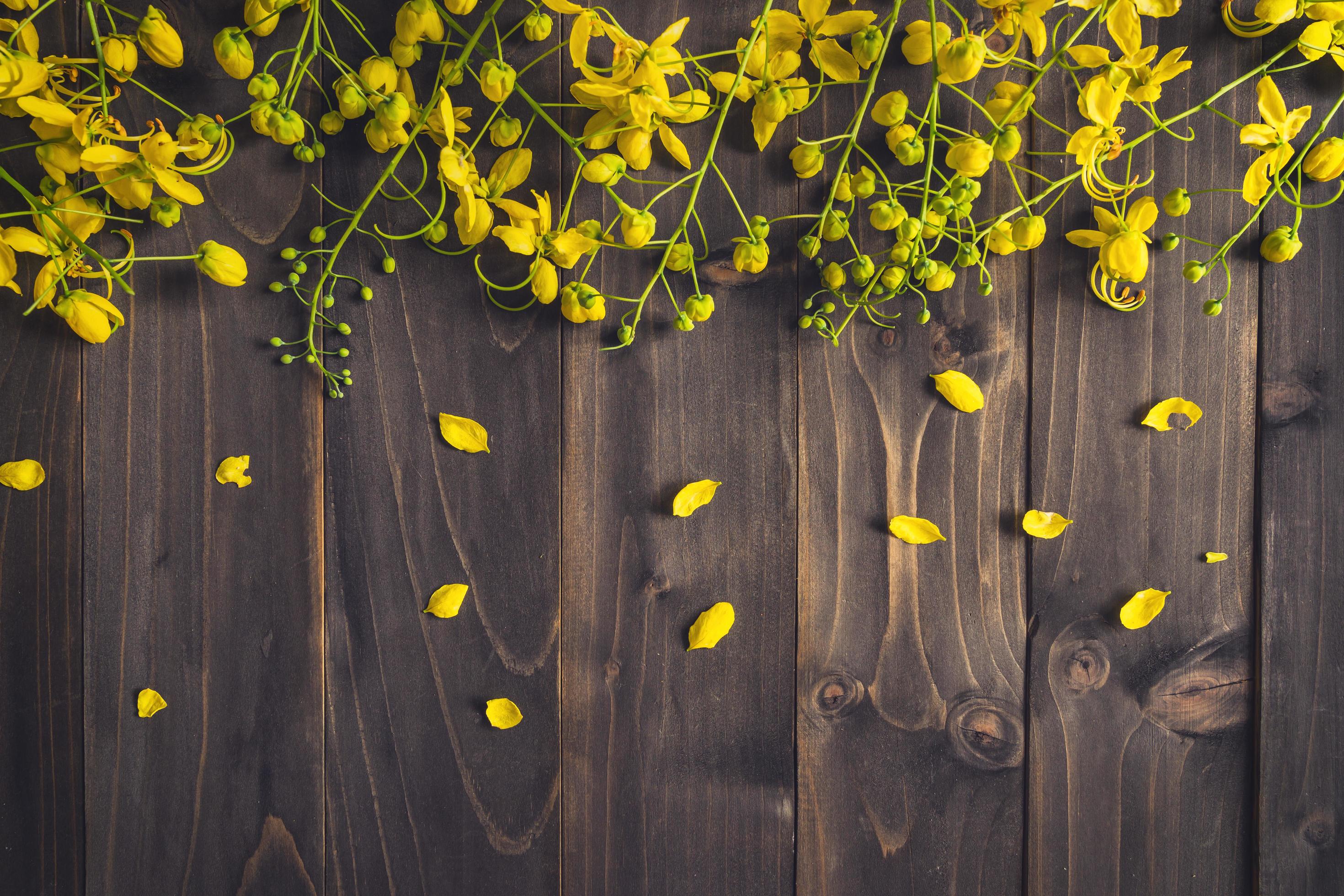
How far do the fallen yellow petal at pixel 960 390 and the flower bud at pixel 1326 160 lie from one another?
30 cm

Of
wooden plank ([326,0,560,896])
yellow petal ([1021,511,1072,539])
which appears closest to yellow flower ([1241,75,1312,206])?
yellow petal ([1021,511,1072,539])

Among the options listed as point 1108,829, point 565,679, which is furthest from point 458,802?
point 1108,829

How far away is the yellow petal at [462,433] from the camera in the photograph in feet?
2.00

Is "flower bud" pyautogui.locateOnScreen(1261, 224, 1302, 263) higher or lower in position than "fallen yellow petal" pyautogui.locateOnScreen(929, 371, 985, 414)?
higher

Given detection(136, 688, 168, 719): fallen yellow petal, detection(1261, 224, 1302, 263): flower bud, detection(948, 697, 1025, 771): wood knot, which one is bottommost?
detection(948, 697, 1025, 771): wood knot

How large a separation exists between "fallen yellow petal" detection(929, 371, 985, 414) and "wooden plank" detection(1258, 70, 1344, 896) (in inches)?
9.2

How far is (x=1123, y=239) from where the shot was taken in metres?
0.57

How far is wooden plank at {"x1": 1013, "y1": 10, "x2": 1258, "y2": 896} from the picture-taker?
0.62 m

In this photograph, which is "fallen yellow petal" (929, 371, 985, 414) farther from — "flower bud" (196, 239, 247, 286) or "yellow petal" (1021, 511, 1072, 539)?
"flower bud" (196, 239, 247, 286)

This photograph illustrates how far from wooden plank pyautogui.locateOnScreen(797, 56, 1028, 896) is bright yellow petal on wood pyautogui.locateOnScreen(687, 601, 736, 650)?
0.20ft

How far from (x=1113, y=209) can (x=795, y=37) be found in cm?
29

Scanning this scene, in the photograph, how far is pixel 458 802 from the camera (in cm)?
62

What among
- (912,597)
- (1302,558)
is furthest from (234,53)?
(1302,558)

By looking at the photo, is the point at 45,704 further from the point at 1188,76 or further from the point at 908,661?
the point at 1188,76
